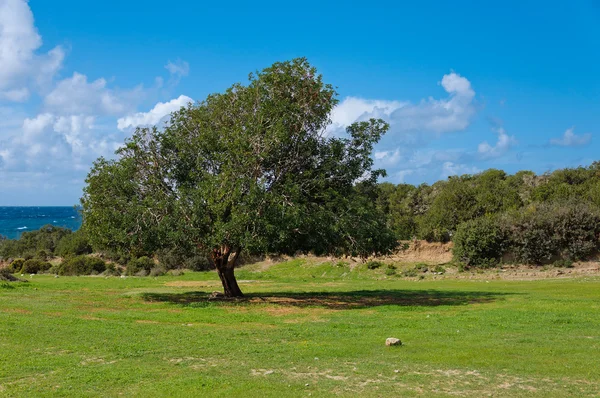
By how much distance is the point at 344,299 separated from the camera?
1029 inches

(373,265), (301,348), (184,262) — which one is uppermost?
(184,262)

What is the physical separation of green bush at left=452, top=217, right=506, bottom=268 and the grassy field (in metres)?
23.8

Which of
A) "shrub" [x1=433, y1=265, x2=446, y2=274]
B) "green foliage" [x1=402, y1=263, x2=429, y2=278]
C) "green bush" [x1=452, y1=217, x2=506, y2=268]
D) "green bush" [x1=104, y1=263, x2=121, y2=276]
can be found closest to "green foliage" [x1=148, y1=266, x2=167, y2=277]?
"green bush" [x1=104, y1=263, x2=121, y2=276]

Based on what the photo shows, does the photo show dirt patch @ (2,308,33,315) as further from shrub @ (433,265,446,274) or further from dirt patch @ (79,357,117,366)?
shrub @ (433,265,446,274)

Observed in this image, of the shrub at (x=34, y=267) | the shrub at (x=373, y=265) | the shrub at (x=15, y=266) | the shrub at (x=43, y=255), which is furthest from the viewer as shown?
the shrub at (x=43, y=255)

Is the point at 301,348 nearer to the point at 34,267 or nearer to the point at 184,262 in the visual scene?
the point at 184,262

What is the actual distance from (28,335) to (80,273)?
1456 inches

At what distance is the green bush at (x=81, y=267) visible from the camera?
49.0m

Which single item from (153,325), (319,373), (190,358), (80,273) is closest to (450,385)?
(319,373)

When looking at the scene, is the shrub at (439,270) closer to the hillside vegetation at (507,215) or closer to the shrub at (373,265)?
the hillside vegetation at (507,215)

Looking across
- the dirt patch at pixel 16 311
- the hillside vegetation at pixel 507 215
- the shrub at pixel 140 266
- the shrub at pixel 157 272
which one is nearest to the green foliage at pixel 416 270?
the hillside vegetation at pixel 507 215

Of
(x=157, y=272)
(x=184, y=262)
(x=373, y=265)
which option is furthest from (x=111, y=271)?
(x=373, y=265)

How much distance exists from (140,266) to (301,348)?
41.5 metres

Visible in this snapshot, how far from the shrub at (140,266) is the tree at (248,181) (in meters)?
26.6
